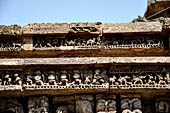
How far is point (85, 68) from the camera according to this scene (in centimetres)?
802

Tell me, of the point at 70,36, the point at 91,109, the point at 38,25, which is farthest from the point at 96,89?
the point at 38,25

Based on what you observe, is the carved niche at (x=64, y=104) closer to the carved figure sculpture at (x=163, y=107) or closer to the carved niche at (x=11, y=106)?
the carved niche at (x=11, y=106)

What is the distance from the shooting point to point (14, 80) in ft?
26.1

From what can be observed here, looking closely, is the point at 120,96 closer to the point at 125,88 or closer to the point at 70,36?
the point at 125,88

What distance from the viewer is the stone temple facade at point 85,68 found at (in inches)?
307

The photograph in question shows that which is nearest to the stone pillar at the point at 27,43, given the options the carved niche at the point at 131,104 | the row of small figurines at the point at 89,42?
the row of small figurines at the point at 89,42

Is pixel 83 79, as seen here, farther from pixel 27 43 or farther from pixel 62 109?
pixel 27 43

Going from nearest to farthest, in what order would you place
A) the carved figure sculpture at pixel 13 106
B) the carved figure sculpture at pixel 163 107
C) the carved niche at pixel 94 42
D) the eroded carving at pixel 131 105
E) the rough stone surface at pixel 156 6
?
the eroded carving at pixel 131 105
the carved figure sculpture at pixel 163 107
the carved figure sculpture at pixel 13 106
the carved niche at pixel 94 42
the rough stone surface at pixel 156 6

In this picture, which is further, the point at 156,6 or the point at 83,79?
the point at 156,6

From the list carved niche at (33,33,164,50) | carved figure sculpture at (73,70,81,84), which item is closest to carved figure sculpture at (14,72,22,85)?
carved niche at (33,33,164,50)

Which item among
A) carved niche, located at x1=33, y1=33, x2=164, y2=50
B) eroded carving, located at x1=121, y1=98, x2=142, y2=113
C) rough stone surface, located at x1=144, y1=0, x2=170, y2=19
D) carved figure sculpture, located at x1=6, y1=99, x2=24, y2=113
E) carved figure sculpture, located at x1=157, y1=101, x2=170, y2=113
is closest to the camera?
eroded carving, located at x1=121, y1=98, x2=142, y2=113

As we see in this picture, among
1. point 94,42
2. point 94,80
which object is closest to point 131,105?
point 94,80

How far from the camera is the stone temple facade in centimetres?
779

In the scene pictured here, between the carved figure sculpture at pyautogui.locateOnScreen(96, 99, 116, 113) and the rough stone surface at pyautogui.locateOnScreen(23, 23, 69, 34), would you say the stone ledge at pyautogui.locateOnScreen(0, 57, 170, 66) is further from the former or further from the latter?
the carved figure sculpture at pyautogui.locateOnScreen(96, 99, 116, 113)
